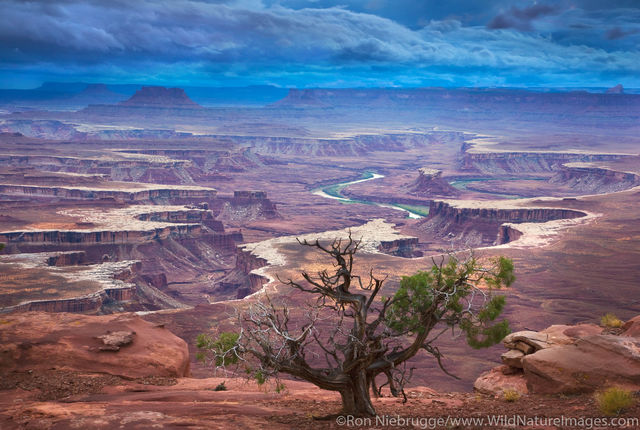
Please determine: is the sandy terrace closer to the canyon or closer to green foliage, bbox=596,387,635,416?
the canyon

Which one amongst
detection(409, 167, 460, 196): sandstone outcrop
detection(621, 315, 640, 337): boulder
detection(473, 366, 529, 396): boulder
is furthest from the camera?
detection(409, 167, 460, 196): sandstone outcrop

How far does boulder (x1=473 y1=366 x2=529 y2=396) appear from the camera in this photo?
2463 centimetres

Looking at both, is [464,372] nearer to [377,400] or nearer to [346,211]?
[377,400]

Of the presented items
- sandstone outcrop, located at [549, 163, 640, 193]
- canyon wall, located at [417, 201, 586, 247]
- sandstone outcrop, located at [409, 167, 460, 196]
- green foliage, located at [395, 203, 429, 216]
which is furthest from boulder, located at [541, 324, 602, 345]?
sandstone outcrop, located at [549, 163, 640, 193]

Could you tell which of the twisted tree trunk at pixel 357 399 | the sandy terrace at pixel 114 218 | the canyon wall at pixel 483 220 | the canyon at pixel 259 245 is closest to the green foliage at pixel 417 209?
the canyon at pixel 259 245

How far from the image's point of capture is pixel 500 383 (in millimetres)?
25641

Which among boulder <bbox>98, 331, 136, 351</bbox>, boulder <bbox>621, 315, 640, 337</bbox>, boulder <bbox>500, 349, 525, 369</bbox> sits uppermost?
boulder <bbox>621, 315, 640, 337</bbox>

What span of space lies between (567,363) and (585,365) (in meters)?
0.57

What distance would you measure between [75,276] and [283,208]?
91562 mm

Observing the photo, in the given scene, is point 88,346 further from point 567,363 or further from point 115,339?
point 567,363

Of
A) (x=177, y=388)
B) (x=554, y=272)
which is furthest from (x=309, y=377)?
(x=554, y=272)

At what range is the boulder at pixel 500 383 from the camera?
970 inches

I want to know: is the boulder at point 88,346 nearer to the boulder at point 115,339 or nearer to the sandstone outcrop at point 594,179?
the boulder at point 115,339

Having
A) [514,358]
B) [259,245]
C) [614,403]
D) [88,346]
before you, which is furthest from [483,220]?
[614,403]
